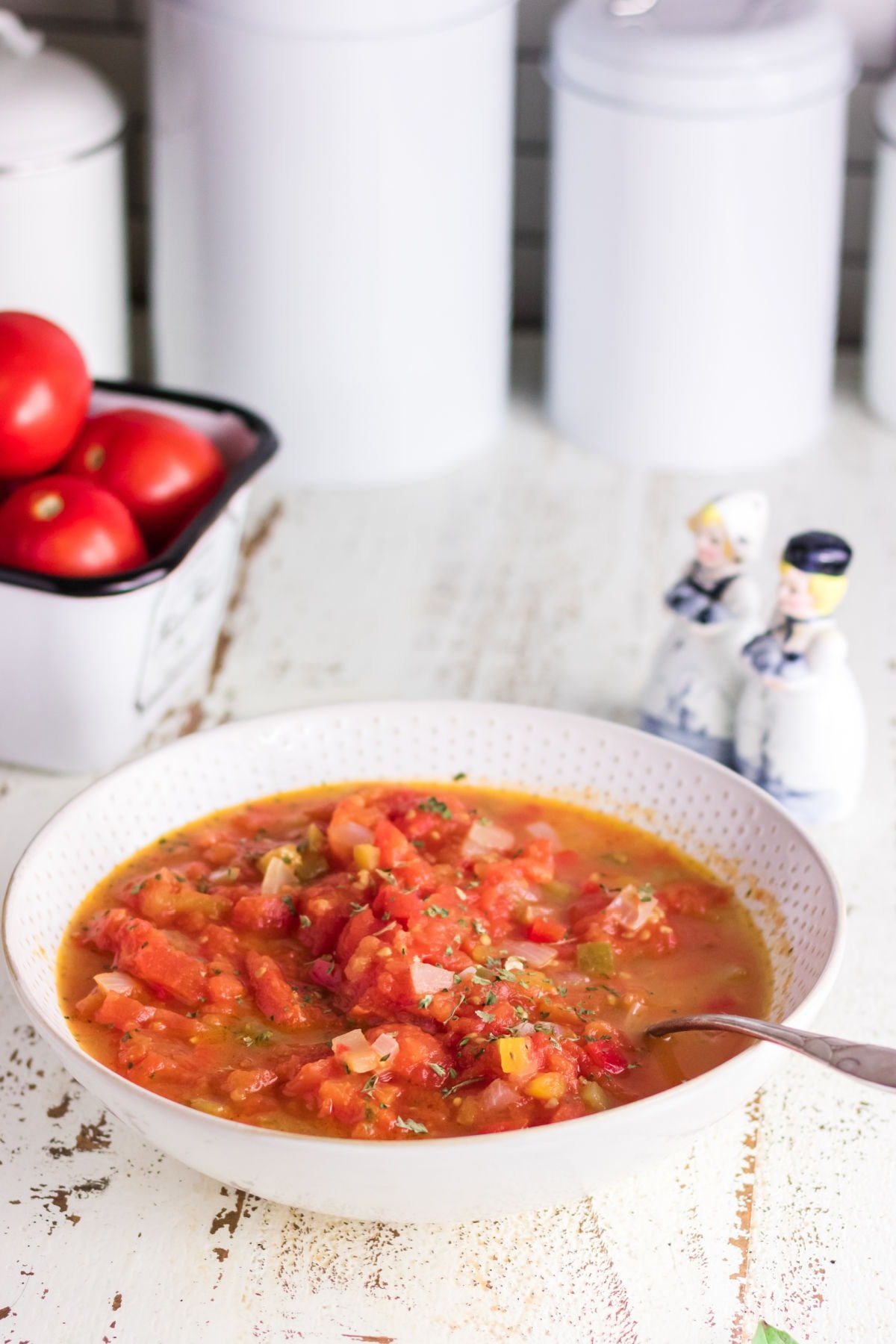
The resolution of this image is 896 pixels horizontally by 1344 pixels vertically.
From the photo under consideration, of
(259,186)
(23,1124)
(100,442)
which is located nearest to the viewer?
(23,1124)

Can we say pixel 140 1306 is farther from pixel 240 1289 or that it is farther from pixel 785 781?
pixel 785 781

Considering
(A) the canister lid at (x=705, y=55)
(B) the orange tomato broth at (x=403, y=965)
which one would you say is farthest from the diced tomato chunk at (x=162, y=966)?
(A) the canister lid at (x=705, y=55)

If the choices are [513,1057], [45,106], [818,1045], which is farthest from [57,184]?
[818,1045]

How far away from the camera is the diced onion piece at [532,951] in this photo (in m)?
1.23

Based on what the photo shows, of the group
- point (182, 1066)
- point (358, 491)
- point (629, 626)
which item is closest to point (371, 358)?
point (358, 491)

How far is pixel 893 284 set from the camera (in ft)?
7.52

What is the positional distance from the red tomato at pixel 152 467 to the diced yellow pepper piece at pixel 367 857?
0.55 metres

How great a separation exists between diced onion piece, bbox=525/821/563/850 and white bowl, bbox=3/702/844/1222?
0.17 feet

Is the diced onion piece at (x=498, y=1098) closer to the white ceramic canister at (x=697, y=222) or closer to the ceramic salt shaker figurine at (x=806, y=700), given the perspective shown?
the ceramic salt shaker figurine at (x=806, y=700)

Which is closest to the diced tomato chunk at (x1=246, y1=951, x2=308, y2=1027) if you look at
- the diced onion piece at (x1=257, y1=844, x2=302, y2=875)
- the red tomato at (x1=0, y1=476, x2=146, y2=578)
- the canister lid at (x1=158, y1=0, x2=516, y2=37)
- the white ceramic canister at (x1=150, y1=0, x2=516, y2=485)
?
the diced onion piece at (x1=257, y1=844, x2=302, y2=875)

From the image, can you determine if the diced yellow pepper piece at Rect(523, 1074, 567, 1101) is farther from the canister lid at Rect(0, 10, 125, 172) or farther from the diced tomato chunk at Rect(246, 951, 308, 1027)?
the canister lid at Rect(0, 10, 125, 172)

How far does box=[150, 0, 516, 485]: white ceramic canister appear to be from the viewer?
2.03m

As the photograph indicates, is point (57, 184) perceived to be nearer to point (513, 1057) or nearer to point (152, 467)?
point (152, 467)

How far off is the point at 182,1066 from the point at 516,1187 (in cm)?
25
